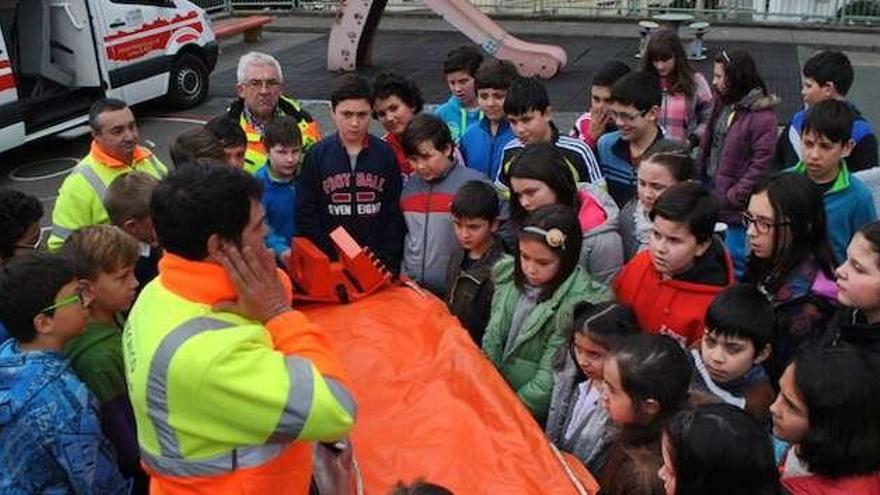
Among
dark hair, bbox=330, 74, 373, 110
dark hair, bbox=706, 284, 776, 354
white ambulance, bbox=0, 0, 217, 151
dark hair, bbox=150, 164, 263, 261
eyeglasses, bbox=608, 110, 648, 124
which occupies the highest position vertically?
dark hair, bbox=150, 164, 263, 261

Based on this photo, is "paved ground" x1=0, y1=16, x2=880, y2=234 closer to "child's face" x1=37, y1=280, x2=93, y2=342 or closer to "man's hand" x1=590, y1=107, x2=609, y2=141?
"man's hand" x1=590, y1=107, x2=609, y2=141

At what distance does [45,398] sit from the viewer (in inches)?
94.8

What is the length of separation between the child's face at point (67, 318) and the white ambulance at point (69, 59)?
22.0ft

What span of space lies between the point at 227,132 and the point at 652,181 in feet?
6.70

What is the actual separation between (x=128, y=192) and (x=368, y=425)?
4.58 ft

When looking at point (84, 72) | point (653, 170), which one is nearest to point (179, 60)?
point (84, 72)

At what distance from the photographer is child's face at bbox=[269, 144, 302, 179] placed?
4277 millimetres

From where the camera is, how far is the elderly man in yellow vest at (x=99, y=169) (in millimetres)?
3961

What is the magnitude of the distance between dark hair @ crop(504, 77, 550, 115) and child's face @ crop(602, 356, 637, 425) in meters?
2.02

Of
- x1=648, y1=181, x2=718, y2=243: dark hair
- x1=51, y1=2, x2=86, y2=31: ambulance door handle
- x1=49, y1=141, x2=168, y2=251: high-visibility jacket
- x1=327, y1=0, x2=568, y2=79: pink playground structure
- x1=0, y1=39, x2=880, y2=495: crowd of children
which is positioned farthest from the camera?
x1=327, y1=0, x2=568, y2=79: pink playground structure

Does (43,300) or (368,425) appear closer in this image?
(43,300)

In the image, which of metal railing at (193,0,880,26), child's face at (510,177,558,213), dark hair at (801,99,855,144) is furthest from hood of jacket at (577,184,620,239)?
metal railing at (193,0,880,26)

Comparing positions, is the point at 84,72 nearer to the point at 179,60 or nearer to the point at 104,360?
the point at 179,60

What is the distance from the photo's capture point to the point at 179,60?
35.8 ft
